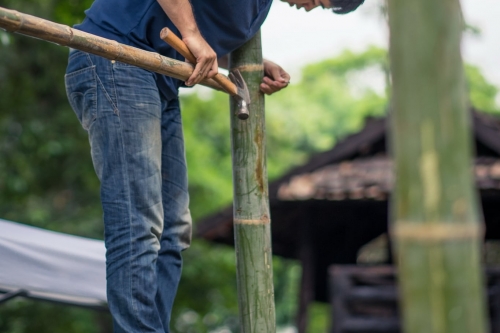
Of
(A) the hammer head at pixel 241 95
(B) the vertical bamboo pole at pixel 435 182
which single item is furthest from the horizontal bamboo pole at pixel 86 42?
(B) the vertical bamboo pole at pixel 435 182

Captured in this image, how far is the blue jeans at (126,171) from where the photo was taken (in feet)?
6.64

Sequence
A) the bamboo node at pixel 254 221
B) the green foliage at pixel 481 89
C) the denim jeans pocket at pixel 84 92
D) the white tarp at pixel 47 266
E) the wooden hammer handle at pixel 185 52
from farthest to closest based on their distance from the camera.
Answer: the green foliage at pixel 481 89 < the white tarp at pixel 47 266 < the bamboo node at pixel 254 221 < the denim jeans pocket at pixel 84 92 < the wooden hammer handle at pixel 185 52

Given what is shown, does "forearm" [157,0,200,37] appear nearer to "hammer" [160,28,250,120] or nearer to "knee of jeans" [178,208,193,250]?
"hammer" [160,28,250,120]

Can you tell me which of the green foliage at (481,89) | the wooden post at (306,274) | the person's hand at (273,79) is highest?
the green foliage at (481,89)

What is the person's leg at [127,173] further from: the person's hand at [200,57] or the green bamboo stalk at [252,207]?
the green bamboo stalk at [252,207]

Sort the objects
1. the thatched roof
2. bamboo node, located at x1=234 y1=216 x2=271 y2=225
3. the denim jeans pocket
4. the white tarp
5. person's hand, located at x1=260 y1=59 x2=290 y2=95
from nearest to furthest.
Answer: the denim jeans pocket < bamboo node, located at x1=234 y1=216 x2=271 y2=225 < person's hand, located at x1=260 y1=59 x2=290 y2=95 < the white tarp < the thatched roof

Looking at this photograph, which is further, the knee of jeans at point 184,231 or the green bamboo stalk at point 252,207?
the knee of jeans at point 184,231

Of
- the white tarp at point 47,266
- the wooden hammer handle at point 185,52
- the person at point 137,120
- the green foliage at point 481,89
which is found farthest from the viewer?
the green foliage at point 481,89

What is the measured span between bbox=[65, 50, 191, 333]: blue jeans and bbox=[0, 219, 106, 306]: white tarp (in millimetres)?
1257

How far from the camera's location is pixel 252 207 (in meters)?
2.38

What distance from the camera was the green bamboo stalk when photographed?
231 centimetres

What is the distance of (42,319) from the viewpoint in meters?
11.1

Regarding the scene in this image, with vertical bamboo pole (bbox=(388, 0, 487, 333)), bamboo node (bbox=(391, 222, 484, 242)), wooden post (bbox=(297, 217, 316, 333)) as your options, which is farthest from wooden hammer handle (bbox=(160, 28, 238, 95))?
wooden post (bbox=(297, 217, 316, 333))

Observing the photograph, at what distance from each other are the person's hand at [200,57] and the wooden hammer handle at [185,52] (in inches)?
0.8
